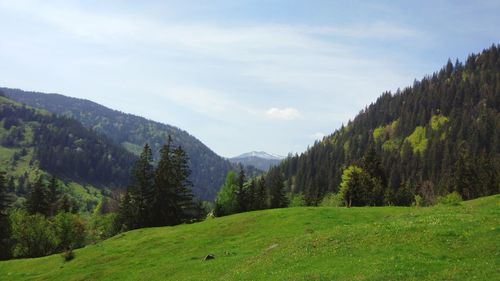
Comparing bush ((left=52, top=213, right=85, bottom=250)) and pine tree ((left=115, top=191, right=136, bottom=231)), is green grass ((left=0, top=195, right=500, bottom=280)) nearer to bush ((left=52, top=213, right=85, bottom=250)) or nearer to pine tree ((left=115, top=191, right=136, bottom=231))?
pine tree ((left=115, top=191, right=136, bottom=231))

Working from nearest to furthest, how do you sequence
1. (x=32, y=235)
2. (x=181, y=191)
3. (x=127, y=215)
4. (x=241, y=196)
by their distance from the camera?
(x=181, y=191) → (x=32, y=235) → (x=127, y=215) → (x=241, y=196)

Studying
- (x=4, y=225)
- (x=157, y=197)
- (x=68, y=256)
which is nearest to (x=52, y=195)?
(x=4, y=225)

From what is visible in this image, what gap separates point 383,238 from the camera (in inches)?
1223

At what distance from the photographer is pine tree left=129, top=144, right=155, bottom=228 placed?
302ft

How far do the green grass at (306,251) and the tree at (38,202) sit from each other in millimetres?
45925

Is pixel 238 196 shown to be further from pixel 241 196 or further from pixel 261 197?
pixel 261 197

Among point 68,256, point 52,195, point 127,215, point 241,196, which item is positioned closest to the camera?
point 68,256

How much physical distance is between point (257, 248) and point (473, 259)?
76.4 ft

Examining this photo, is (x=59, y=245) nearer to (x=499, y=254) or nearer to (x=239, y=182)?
(x=239, y=182)

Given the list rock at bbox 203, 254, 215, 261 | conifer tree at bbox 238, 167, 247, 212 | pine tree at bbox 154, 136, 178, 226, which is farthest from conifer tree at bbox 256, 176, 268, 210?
rock at bbox 203, 254, 215, 261

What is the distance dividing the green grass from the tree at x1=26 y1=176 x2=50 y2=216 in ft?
151

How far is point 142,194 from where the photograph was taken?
93000 mm

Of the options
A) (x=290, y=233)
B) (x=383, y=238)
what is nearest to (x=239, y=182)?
(x=290, y=233)

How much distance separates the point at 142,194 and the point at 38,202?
3411cm
